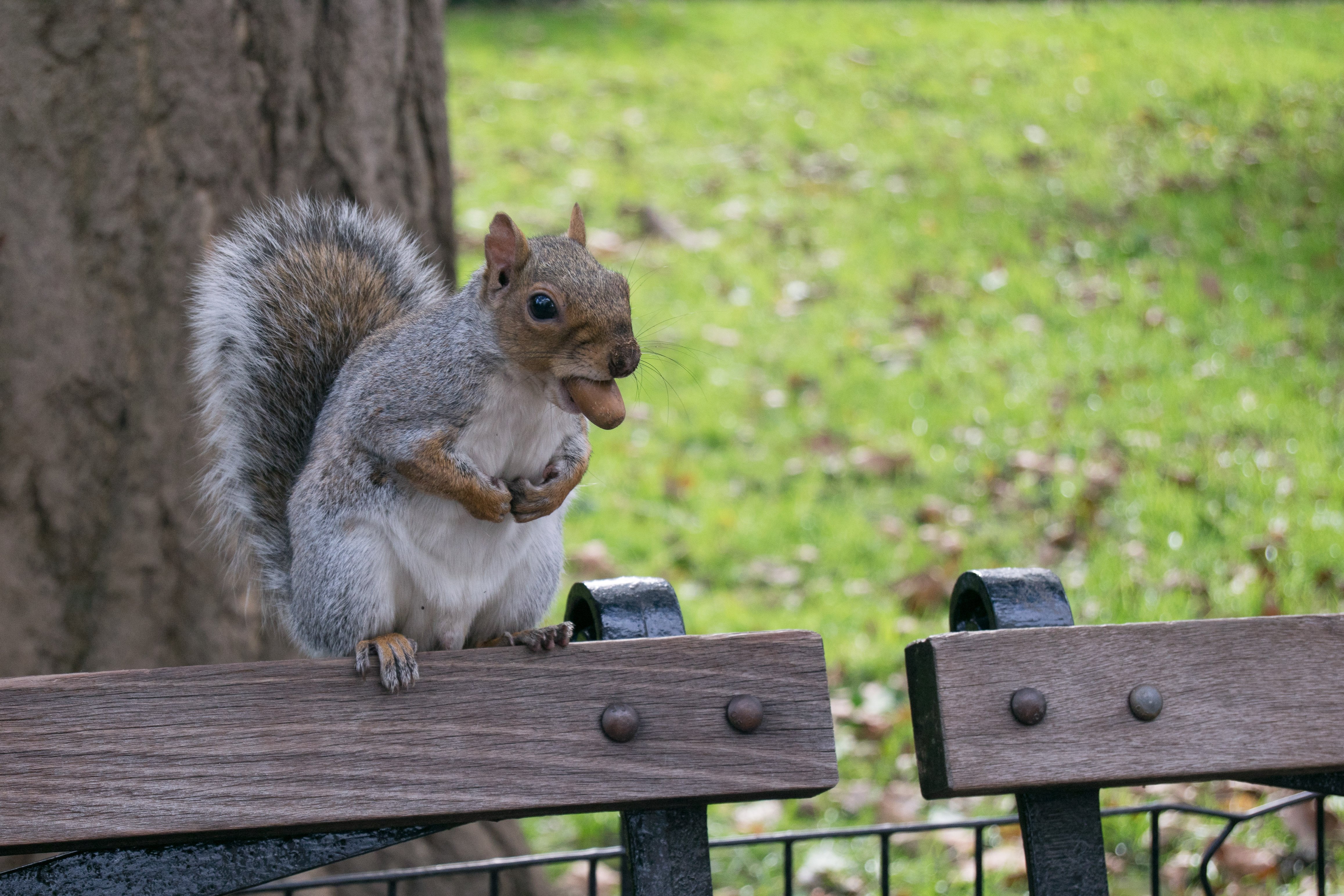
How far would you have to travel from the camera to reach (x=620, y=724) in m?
0.92

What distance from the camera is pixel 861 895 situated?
6.45ft

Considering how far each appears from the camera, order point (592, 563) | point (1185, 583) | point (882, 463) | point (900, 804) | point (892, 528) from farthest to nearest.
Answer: point (882, 463) < point (892, 528) < point (592, 563) < point (1185, 583) < point (900, 804)

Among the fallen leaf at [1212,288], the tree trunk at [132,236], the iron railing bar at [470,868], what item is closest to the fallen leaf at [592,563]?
the tree trunk at [132,236]

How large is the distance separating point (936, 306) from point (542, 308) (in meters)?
3.05

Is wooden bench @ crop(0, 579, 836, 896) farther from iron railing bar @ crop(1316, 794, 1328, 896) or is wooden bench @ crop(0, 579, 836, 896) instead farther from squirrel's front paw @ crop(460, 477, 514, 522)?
iron railing bar @ crop(1316, 794, 1328, 896)

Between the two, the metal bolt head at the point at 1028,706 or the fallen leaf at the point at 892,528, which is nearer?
the metal bolt head at the point at 1028,706

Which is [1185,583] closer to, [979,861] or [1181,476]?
[1181,476]

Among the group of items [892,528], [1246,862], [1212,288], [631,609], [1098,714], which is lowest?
[1246,862]

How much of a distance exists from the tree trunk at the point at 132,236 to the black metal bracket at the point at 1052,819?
3.61 feet

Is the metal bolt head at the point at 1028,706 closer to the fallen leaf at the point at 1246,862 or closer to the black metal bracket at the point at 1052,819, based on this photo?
the black metal bracket at the point at 1052,819

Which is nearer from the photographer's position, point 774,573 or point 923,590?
point 923,590

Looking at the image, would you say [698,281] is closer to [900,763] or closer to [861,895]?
[900,763]

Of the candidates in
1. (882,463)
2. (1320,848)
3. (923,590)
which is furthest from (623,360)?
(882,463)

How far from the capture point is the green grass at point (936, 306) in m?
2.62
